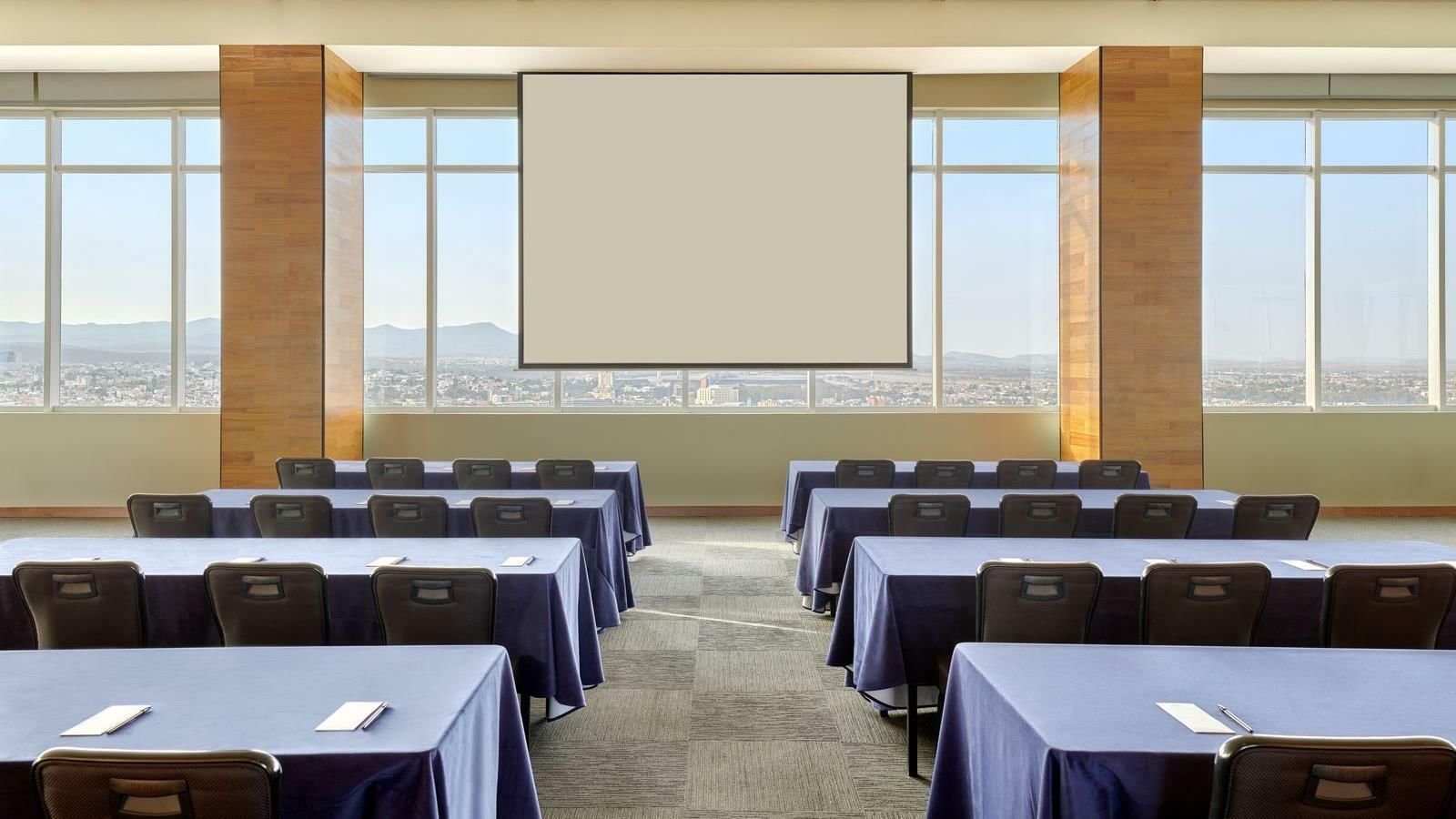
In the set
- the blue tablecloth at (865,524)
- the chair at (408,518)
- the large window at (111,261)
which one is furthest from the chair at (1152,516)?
the large window at (111,261)

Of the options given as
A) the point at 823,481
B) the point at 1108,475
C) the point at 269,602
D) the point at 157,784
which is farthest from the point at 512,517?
the point at 1108,475

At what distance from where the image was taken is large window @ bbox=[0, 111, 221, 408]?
9938 millimetres

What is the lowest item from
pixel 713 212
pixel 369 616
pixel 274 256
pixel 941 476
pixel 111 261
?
pixel 369 616

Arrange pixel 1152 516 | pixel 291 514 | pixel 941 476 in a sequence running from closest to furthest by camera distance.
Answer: pixel 1152 516 < pixel 291 514 < pixel 941 476

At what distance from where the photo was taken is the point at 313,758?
1.85m

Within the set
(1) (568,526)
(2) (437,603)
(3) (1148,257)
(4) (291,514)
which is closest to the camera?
(2) (437,603)

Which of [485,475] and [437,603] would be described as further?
[485,475]

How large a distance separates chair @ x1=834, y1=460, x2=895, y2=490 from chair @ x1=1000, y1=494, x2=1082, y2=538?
1.86 metres

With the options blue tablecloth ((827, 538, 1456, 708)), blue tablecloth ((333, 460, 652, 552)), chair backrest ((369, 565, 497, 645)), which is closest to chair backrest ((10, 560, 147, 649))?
chair backrest ((369, 565, 497, 645))

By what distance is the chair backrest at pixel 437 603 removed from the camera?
313cm

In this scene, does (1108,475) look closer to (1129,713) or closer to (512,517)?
(512,517)

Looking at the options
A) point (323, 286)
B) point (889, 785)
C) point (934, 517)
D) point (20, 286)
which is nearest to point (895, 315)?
point (934, 517)

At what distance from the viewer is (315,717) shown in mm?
2059

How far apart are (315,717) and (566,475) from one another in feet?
15.5
